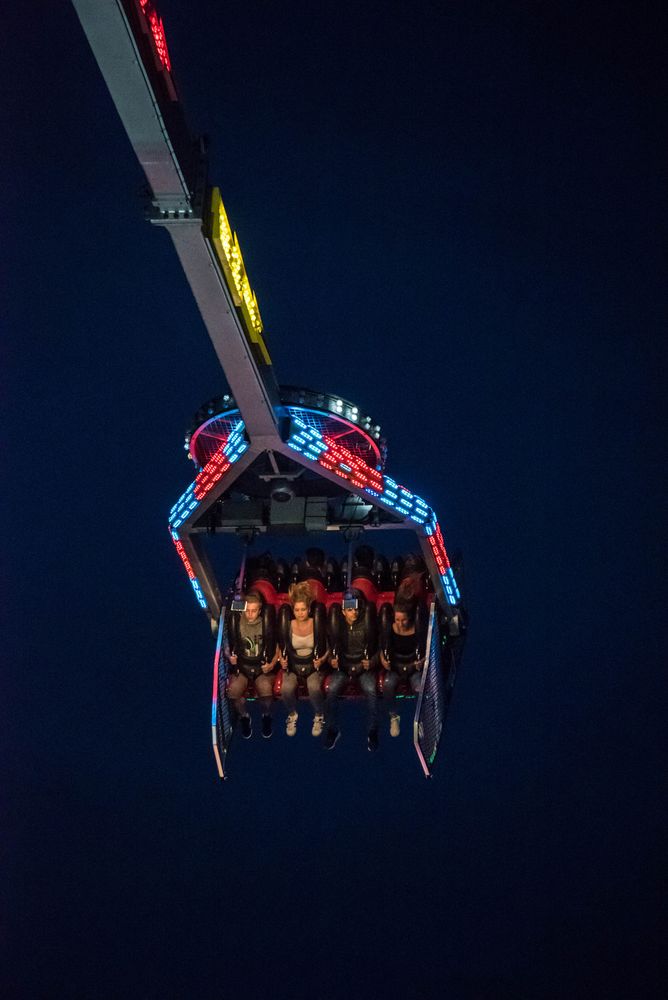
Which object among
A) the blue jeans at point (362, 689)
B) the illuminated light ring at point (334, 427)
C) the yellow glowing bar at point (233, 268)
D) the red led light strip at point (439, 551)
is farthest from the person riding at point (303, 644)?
the yellow glowing bar at point (233, 268)

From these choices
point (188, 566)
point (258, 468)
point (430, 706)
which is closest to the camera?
point (258, 468)

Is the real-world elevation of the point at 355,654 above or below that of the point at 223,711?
above

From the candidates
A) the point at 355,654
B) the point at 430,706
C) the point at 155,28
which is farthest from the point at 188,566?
the point at 155,28

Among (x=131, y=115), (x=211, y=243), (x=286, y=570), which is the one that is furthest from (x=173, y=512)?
(x=131, y=115)

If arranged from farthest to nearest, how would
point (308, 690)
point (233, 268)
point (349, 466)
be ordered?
point (308, 690)
point (349, 466)
point (233, 268)

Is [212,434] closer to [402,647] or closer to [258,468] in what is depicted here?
[258,468]

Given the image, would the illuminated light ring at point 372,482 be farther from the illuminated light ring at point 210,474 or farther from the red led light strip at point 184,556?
the red led light strip at point 184,556

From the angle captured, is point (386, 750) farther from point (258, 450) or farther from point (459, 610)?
point (258, 450)

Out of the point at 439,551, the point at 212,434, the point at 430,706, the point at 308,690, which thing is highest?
the point at 212,434
